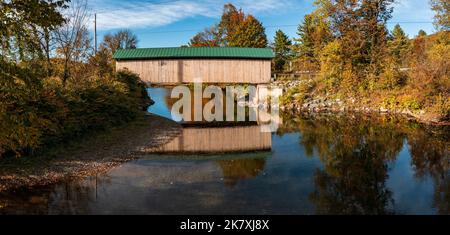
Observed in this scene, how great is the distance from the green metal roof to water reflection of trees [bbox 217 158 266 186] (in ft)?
74.6

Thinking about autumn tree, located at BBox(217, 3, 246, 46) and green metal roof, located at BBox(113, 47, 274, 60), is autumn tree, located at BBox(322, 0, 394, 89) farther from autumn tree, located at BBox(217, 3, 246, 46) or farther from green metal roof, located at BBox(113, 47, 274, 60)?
autumn tree, located at BBox(217, 3, 246, 46)

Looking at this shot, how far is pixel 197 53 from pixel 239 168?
24.4 m

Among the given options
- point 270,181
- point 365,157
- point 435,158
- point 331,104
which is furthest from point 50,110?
point 331,104

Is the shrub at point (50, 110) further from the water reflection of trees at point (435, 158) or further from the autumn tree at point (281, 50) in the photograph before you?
the autumn tree at point (281, 50)

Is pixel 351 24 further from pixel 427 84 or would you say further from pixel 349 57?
pixel 427 84

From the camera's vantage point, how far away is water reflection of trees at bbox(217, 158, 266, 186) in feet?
30.3

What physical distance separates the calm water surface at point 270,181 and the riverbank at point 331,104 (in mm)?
8584

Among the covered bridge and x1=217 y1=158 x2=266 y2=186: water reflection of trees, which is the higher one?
the covered bridge

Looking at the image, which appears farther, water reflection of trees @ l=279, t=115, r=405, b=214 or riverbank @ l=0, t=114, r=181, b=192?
riverbank @ l=0, t=114, r=181, b=192

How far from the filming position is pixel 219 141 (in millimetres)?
14758

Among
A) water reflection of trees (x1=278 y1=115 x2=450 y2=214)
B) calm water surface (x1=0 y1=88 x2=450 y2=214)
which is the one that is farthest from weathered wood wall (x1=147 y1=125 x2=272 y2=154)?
water reflection of trees (x1=278 y1=115 x2=450 y2=214)

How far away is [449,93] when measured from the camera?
19.5 m

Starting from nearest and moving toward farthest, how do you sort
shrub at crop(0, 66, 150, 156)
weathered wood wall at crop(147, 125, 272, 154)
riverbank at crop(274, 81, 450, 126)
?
1. shrub at crop(0, 66, 150, 156)
2. weathered wood wall at crop(147, 125, 272, 154)
3. riverbank at crop(274, 81, 450, 126)

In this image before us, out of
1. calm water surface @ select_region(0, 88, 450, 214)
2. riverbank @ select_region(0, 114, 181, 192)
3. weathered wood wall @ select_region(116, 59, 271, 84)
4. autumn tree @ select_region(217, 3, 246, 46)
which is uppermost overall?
autumn tree @ select_region(217, 3, 246, 46)
